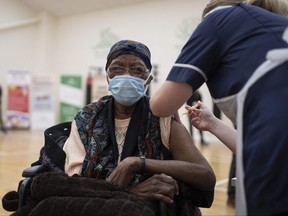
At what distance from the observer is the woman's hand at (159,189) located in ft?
4.37

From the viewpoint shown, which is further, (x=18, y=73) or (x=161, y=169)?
(x=18, y=73)

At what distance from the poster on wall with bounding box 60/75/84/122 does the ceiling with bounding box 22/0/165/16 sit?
193 cm

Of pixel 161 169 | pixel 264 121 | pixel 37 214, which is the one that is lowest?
pixel 37 214

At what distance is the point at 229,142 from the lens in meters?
1.36

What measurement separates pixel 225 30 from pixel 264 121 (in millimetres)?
271

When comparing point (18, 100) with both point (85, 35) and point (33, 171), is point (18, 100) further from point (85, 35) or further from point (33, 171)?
point (33, 171)

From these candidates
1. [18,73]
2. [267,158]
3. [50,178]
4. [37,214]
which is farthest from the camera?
[18,73]

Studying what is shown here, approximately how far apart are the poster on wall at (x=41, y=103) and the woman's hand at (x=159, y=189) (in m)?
8.52

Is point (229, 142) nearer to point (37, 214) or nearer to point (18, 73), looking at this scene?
point (37, 214)

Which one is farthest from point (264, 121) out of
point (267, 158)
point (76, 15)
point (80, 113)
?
point (76, 15)

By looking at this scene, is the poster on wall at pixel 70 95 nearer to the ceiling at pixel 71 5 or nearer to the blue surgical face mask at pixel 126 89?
the ceiling at pixel 71 5

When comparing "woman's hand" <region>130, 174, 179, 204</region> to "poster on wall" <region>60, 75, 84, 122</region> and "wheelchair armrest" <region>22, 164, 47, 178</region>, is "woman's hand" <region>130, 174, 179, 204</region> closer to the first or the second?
"wheelchair armrest" <region>22, 164, 47, 178</region>

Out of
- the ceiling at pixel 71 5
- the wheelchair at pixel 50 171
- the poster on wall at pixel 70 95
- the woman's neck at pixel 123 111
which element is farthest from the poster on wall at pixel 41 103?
the woman's neck at pixel 123 111

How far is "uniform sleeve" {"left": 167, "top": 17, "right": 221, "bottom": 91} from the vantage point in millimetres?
982
